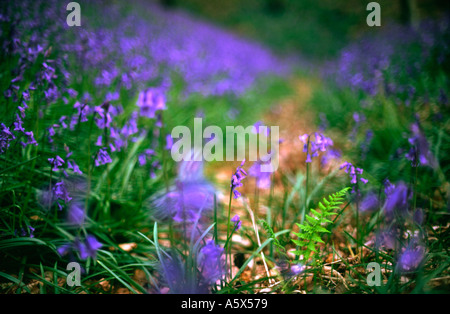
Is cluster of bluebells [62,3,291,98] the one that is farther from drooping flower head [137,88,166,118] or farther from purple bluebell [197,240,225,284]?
purple bluebell [197,240,225,284]

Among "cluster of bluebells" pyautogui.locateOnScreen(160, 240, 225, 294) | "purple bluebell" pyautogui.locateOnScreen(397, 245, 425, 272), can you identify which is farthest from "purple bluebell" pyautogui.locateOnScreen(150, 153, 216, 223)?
"purple bluebell" pyautogui.locateOnScreen(397, 245, 425, 272)

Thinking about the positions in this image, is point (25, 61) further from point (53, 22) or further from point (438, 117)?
point (438, 117)

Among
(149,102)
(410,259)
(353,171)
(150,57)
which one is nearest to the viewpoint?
(149,102)

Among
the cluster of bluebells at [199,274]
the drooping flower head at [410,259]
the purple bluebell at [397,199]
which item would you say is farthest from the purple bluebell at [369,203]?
the cluster of bluebells at [199,274]

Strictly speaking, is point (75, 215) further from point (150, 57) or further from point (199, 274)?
point (150, 57)

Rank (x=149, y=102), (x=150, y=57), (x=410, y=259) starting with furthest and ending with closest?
1. (x=150, y=57)
2. (x=410, y=259)
3. (x=149, y=102)

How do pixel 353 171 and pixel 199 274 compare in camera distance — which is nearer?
pixel 199 274

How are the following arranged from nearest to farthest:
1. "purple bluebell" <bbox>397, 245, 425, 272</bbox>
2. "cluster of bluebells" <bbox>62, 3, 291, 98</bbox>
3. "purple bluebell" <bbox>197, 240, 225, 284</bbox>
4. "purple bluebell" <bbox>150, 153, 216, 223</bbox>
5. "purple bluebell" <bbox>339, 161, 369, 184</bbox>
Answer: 1. "purple bluebell" <bbox>197, 240, 225, 284</bbox>
2. "purple bluebell" <bbox>397, 245, 425, 272</bbox>
3. "purple bluebell" <bbox>339, 161, 369, 184</bbox>
4. "purple bluebell" <bbox>150, 153, 216, 223</bbox>
5. "cluster of bluebells" <bbox>62, 3, 291, 98</bbox>

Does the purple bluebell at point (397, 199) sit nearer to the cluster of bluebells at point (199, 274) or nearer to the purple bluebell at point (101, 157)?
the cluster of bluebells at point (199, 274)

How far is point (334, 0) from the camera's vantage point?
15875mm

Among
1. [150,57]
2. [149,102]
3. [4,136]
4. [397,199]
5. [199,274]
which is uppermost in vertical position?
[150,57]

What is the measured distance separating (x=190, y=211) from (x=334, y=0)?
1856 centimetres

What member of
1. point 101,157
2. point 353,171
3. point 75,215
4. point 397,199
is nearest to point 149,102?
point 101,157

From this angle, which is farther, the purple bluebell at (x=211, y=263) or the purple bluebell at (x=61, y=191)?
the purple bluebell at (x=61, y=191)
